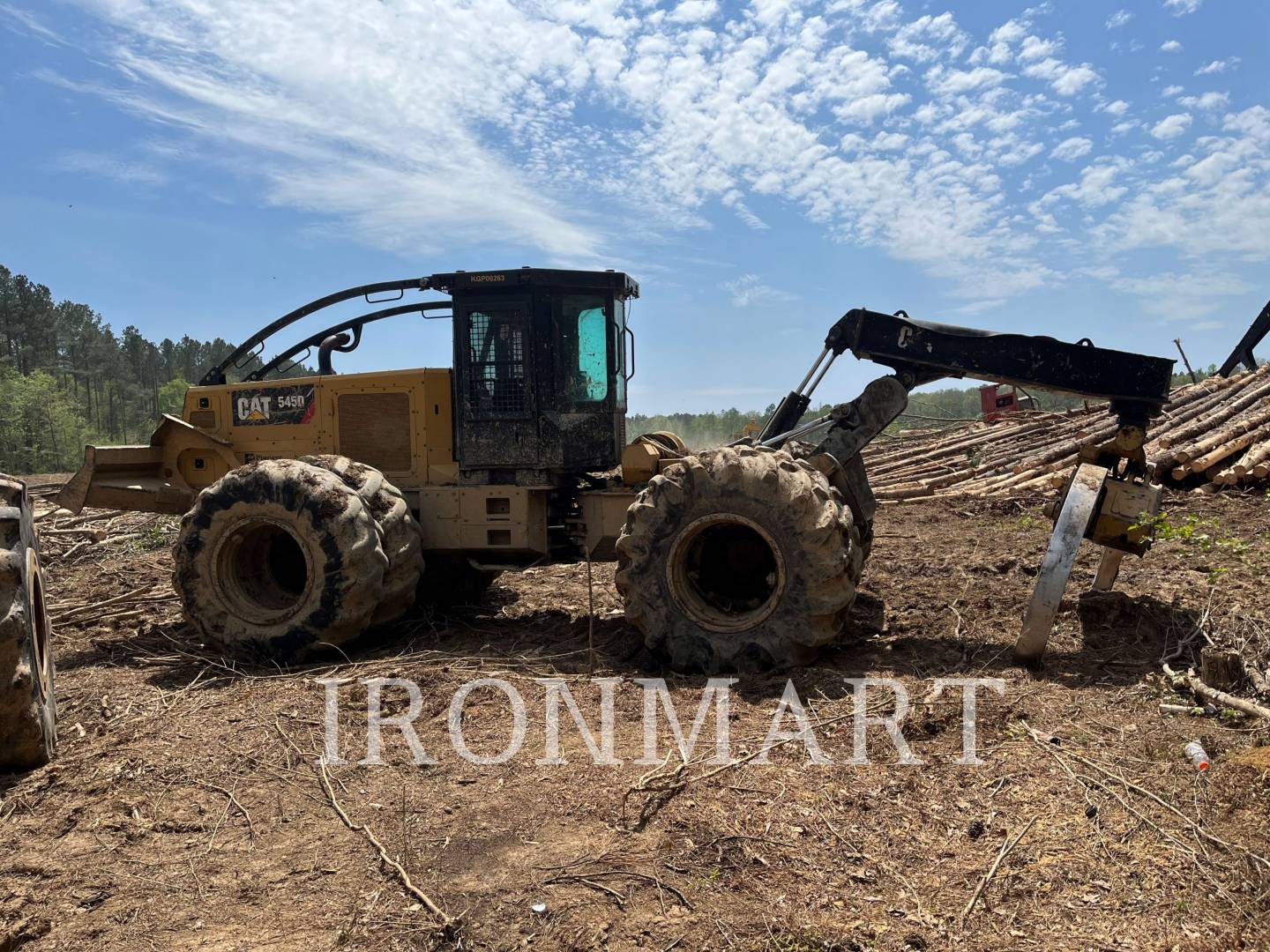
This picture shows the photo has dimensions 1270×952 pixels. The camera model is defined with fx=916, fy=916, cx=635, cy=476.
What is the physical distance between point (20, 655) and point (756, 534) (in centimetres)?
426

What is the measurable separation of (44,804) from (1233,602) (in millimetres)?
7246

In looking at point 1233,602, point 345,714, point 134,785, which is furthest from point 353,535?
point 1233,602

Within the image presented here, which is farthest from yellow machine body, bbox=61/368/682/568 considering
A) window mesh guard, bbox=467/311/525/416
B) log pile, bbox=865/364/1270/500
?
log pile, bbox=865/364/1270/500

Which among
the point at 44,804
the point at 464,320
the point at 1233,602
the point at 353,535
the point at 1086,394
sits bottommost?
the point at 44,804

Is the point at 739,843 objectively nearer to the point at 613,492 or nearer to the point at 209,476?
the point at 613,492

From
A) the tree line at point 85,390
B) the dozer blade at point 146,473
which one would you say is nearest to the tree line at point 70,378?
the tree line at point 85,390

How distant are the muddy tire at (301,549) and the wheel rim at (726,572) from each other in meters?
2.19

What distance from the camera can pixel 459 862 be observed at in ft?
11.5

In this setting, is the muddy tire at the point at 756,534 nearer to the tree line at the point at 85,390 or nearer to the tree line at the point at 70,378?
the tree line at the point at 85,390

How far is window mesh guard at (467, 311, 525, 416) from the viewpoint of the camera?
723 centimetres

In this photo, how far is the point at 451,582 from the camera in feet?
27.4

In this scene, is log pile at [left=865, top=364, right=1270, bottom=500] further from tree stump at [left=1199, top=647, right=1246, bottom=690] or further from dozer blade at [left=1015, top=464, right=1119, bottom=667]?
tree stump at [left=1199, top=647, right=1246, bottom=690]

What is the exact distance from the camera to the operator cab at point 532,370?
719 cm

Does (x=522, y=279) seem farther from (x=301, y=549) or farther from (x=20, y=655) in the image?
(x=20, y=655)
